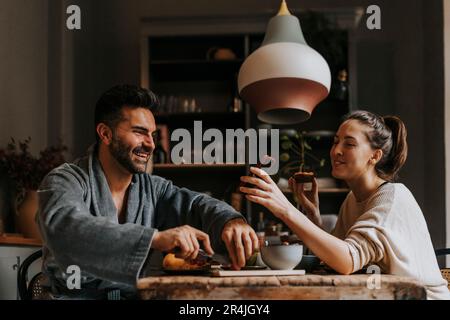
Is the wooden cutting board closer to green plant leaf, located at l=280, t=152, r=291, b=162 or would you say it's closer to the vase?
the vase

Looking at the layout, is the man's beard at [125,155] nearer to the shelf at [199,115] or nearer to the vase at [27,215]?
the vase at [27,215]

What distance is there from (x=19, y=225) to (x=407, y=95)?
335 centimetres

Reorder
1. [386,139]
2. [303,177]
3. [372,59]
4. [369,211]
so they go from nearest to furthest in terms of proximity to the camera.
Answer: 1. [369,211]
2. [386,139]
3. [303,177]
4. [372,59]

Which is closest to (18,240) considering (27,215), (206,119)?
(27,215)

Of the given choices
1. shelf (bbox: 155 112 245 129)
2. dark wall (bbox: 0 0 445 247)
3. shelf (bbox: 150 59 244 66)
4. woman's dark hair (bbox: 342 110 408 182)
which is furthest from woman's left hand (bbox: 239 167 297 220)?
shelf (bbox: 150 59 244 66)

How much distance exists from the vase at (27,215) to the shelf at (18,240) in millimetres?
131

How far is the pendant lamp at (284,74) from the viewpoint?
5.92 feet

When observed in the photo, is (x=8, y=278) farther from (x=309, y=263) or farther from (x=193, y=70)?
(x=193, y=70)

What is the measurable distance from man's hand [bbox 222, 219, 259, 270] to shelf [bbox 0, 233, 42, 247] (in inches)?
60.4

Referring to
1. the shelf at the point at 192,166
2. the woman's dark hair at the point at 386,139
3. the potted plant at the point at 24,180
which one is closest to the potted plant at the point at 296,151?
the shelf at the point at 192,166

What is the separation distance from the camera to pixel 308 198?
2213mm

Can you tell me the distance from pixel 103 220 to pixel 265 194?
392 millimetres
